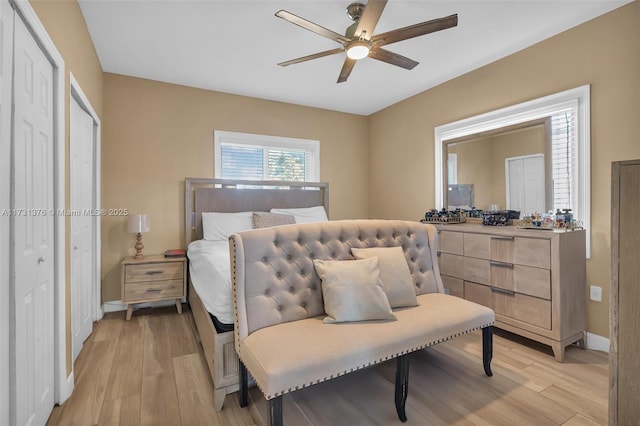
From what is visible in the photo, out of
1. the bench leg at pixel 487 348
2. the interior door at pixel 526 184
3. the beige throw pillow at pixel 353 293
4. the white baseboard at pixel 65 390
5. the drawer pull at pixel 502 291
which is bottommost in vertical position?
the white baseboard at pixel 65 390

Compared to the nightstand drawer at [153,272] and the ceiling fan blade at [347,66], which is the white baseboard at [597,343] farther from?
the nightstand drawer at [153,272]

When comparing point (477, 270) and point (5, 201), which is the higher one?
point (5, 201)

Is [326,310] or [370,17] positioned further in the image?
[370,17]

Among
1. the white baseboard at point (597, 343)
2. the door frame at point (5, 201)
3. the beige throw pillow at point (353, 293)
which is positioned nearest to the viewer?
the door frame at point (5, 201)

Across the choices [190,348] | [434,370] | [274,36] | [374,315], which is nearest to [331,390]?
[374,315]

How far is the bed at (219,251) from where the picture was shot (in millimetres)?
1805

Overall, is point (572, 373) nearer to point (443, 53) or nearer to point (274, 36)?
point (443, 53)

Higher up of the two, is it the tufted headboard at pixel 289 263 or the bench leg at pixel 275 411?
the tufted headboard at pixel 289 263

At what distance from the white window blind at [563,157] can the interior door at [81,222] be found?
3.89 meters

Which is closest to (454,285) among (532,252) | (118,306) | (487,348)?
(532,252)

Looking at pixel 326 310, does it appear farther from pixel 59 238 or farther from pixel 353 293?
→ pixel 59 238

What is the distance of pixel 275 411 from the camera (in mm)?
1304

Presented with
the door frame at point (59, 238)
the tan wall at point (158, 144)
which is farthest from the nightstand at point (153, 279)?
the door frame at point (59, 238)

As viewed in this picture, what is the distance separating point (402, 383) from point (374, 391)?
1.26 feet
